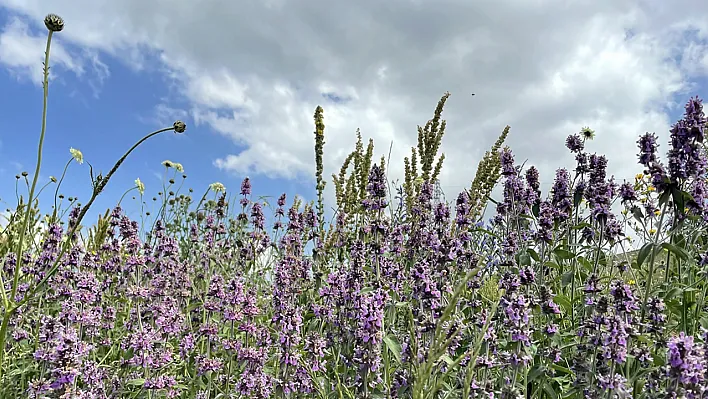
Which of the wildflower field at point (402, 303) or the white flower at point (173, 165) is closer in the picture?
the wildflower field at point (402, 303)

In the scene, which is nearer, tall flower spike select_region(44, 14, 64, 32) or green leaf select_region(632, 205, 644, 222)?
tall flower spike select_region(44, 14, 64, 32)

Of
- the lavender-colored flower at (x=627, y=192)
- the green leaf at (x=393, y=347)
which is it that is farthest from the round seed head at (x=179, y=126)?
the lavender-colored flower at (x=627, y=192)

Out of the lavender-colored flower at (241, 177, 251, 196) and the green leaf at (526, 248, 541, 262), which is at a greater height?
the lavender-colored flower at (241, 177, 251, 196)

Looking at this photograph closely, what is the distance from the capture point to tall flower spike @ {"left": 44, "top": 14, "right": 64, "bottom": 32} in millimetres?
2092

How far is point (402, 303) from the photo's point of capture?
3406 millimetres

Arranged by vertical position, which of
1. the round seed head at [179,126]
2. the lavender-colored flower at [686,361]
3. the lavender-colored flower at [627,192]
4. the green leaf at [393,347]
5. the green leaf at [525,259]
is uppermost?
the lavender-colored flower at [627,192]

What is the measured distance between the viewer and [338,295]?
387 centimetres

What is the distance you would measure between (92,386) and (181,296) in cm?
199

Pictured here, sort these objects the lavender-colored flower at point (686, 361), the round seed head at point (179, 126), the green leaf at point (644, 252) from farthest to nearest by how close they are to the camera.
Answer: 1. the green leaf at point (644, 252)
2. the round seed head at point (179, 126)
3. the lavender-colored flower at point (686, 361)

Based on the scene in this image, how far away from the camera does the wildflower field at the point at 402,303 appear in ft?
8.72

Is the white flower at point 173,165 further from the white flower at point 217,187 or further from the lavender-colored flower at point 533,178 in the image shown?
the lavender-colored flower at point 533,178

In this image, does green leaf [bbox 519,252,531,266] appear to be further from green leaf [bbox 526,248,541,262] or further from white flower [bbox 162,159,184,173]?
white flower [bbox 162,159,184,173]

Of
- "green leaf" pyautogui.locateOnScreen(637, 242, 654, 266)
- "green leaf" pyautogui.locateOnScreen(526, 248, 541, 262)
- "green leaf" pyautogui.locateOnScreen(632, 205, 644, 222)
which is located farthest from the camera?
"green leaf" pyautogui.locateOnScreen(526, 248, 541, 262)

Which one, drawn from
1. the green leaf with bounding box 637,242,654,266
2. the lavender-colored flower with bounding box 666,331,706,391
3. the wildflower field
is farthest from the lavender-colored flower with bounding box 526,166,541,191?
the lavender-colored flower with bounding box 666,331,706,391
